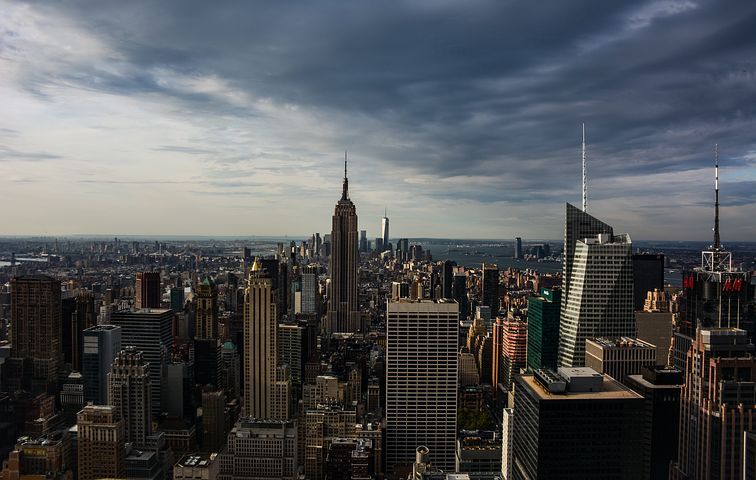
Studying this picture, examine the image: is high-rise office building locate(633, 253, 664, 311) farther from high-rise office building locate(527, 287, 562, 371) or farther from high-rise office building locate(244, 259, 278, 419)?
high-rise office building locate(244, 259, 278, 419)

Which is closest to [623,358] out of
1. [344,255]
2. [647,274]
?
[647,274]

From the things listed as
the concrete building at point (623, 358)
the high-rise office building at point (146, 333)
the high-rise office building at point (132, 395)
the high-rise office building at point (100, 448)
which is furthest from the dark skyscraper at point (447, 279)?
the high-rise office building at point (100, 448)

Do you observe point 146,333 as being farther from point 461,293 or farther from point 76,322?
point 461,293

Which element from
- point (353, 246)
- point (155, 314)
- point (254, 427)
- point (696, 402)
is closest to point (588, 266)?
point (696, 402)

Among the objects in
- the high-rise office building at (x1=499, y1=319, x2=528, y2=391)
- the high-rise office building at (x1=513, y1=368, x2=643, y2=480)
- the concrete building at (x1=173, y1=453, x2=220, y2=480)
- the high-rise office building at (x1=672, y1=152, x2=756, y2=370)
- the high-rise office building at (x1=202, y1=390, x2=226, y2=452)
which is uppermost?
the high-rise office building at (x1=672, y1=152, x2=756, y2=370)

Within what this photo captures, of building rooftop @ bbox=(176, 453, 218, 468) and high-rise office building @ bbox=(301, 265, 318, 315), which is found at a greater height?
high-rise office building @ bbox=(301, 265, 318, 315)

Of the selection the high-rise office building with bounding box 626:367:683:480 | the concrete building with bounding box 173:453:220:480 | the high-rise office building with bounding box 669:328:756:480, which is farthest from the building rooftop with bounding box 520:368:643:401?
the concrete building with bounding box 173:453:220:480

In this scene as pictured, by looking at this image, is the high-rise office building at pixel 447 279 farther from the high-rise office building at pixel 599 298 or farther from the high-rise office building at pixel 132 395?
the high-rise office building at pixel 132 395
